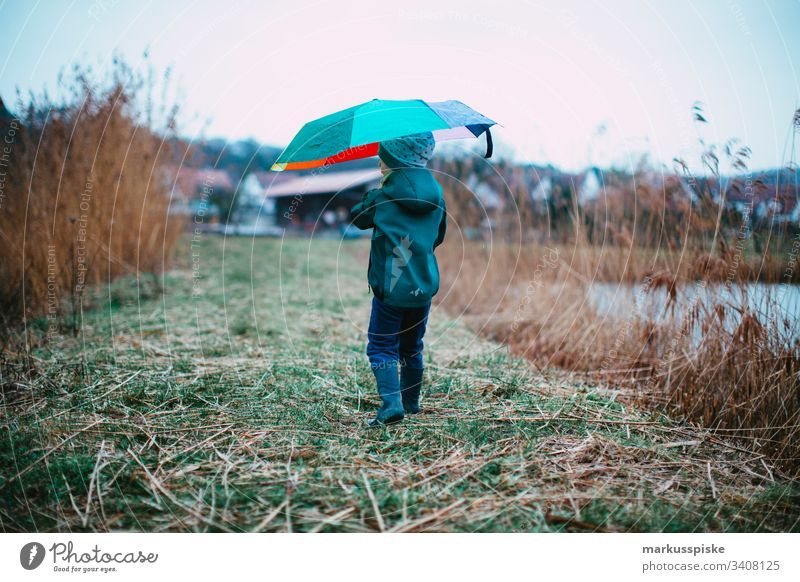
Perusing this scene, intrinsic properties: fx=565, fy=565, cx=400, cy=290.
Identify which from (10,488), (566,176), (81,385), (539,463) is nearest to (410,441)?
(539,463)

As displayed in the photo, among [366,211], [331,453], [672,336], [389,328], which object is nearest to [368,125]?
[366,211]

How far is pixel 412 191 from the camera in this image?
2.48 m

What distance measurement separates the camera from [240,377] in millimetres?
3285

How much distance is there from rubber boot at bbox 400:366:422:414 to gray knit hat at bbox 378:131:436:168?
988 millimetres

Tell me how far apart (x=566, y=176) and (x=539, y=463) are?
355 centimetres

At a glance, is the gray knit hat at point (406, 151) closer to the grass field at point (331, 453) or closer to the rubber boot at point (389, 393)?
the rubber boot at point (389, 393)

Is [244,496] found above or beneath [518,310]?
beneath

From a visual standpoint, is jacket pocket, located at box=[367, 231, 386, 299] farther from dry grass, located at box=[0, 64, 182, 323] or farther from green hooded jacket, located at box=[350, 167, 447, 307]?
dry grass, located at box=[0, 64, 182, 323]

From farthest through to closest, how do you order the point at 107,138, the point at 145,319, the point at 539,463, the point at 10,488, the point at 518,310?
the point at 107,138, the point at 518,310, the point at 145,319, the point at 539,463, the point at 10,488

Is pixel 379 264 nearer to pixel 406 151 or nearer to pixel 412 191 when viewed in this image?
pixel 412 191

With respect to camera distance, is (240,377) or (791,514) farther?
(240,377)

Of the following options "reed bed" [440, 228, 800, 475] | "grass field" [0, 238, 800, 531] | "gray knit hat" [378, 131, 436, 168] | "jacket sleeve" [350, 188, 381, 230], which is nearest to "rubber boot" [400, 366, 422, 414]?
"grass field" [0, 238, 800, 531]

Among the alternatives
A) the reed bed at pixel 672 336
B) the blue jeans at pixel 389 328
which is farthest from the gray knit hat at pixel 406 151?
the reed bed at pixel 672 336
